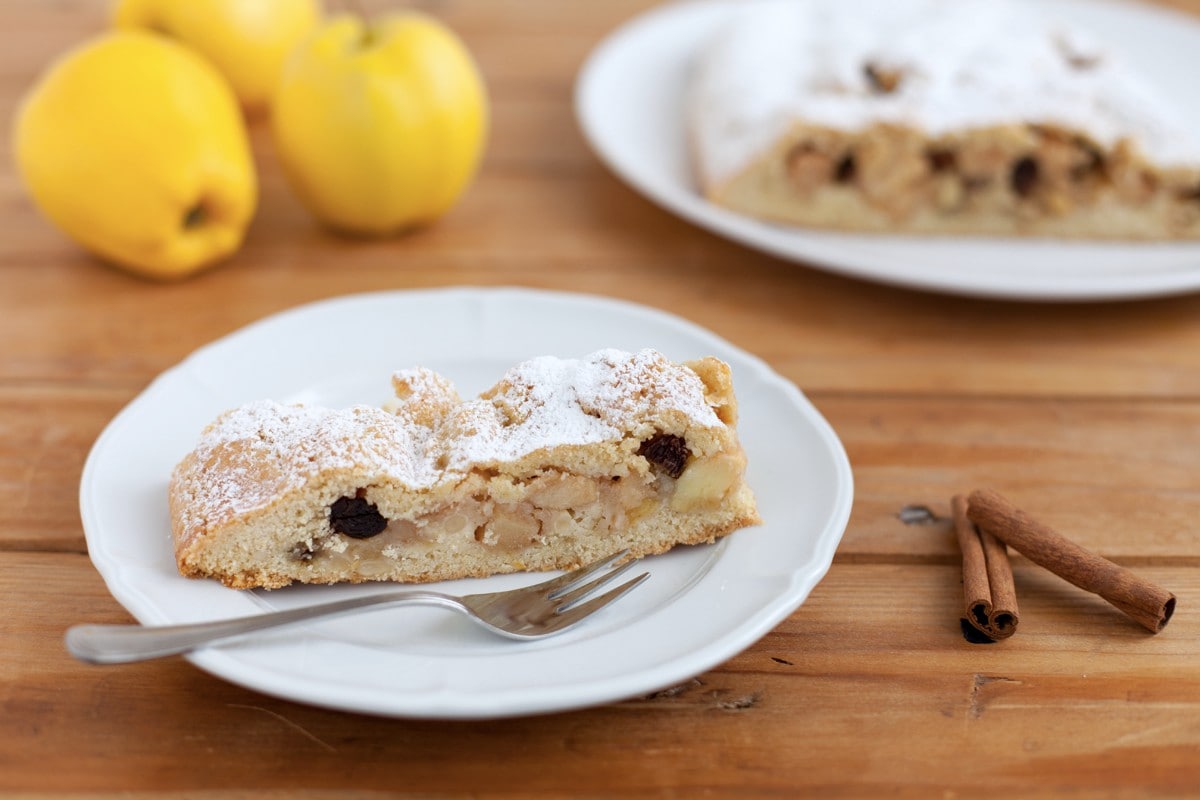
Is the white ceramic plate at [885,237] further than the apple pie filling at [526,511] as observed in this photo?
Yes

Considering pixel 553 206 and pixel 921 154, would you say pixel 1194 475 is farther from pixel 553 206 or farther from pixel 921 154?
pixel 553 206

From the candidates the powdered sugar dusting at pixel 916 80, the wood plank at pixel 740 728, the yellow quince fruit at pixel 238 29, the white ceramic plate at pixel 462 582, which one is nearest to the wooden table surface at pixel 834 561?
the wood plank at pixel 740 728

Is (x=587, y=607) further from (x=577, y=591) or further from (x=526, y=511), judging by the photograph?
(x=526, y=511)

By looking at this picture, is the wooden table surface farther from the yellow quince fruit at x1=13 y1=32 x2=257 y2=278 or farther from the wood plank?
the yellow quince fruit at x1=13 y1=32 x2=257 y2=278

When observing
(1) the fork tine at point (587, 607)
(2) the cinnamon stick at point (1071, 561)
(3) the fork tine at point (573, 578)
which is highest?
(1) the fork tine at point (587, 607)

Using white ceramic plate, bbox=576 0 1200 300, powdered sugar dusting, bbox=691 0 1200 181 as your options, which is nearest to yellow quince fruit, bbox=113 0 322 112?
white ceramic plate, bbox=576 0 1200 300

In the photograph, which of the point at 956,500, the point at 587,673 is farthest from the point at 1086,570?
the point at 587,673

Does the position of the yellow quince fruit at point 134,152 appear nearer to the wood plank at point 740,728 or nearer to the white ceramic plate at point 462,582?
the white ceramic plate at point 462,582
